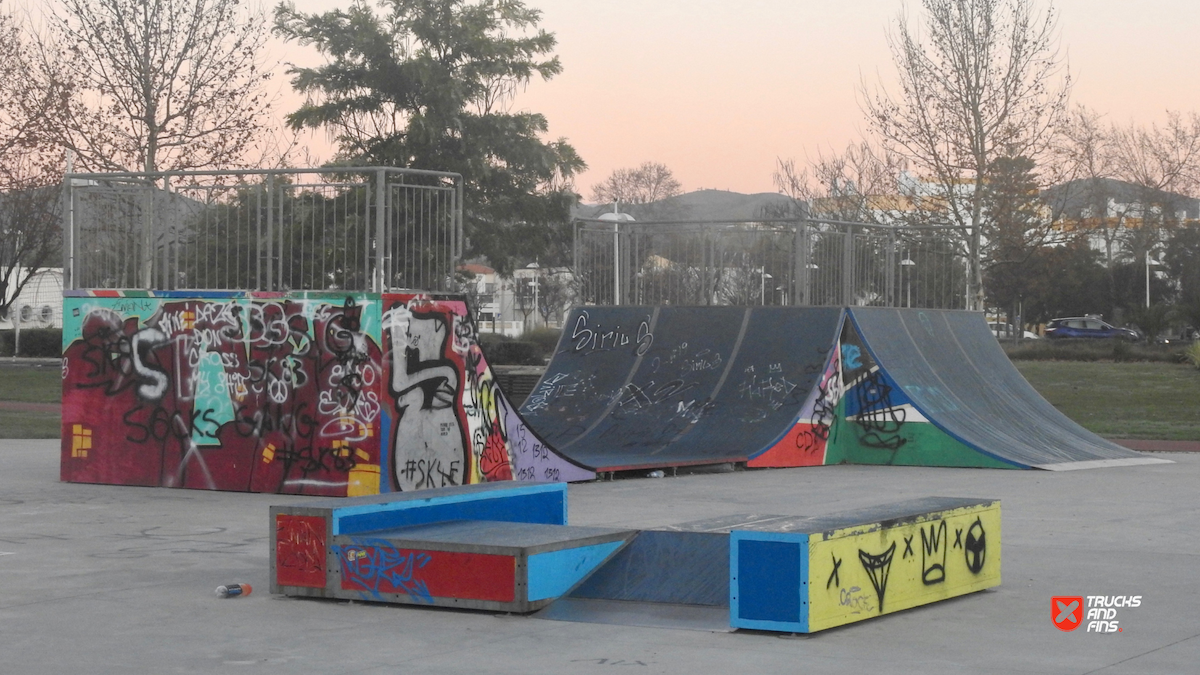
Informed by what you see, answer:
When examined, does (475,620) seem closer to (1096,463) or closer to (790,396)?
(790,396)

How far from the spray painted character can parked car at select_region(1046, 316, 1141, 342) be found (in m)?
52.7

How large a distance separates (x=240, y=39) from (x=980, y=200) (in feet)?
63.9

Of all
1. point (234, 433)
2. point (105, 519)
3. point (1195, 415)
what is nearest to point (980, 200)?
point (1195, 415)

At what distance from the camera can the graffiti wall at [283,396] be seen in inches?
523

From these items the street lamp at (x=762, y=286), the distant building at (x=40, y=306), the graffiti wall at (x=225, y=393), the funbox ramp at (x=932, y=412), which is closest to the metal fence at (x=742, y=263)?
the street lamp at (x=762, y=286)

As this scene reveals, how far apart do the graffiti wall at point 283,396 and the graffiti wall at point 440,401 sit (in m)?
0.01

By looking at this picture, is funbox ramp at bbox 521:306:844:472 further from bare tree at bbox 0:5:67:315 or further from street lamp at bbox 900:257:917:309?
bare tree at bbox 0:5:67:315

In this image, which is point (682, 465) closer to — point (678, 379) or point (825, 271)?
point (678, 379)

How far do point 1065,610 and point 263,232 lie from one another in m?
9.10

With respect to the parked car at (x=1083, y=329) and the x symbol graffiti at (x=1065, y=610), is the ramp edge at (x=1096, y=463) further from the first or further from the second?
the parked car at (x=1083, y=329)

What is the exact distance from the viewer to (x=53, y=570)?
8.89 m

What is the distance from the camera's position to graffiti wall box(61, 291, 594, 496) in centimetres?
1329

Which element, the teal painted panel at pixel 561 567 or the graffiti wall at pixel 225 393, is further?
the graffiti wall at pixel 225 393

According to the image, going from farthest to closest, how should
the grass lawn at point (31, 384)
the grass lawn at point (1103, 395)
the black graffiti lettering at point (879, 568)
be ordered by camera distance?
the grass lawn at point (31, 384) → the grass lawn at point (1103, 395) → the black graffiti lettering at point (879, 568)
